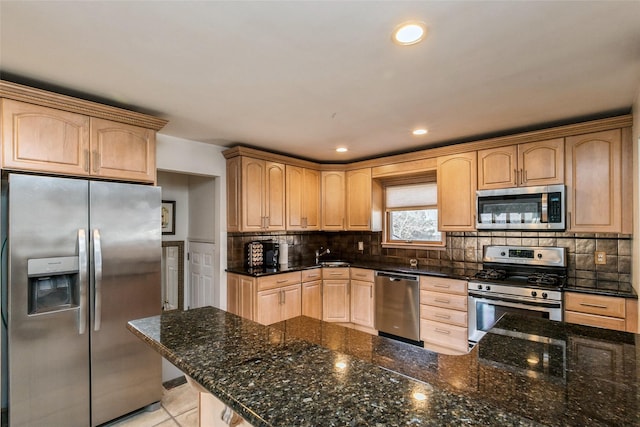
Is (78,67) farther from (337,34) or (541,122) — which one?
(541,122)

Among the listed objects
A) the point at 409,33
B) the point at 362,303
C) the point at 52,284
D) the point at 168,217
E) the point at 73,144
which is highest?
the point at 409,33

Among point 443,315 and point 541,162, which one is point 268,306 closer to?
point 443,315

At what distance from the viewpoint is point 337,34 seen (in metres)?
1.56

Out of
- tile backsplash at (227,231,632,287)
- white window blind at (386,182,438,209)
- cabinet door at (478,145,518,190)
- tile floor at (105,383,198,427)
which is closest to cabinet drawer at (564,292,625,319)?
tile backsplash at (227,231,632,287)

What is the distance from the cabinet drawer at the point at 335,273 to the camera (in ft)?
13.7

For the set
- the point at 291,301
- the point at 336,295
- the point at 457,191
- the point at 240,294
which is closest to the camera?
the point at 457,191

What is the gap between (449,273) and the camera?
3441mm

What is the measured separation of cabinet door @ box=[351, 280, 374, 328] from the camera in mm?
3996

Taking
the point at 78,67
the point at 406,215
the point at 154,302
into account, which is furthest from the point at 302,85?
the point at 406,215

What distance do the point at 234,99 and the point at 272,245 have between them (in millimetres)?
2086

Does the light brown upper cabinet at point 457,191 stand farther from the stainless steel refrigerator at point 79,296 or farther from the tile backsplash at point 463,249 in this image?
the stainless steel refrigerator at point 79,296

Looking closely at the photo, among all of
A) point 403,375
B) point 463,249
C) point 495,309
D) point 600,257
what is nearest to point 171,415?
point 403,375

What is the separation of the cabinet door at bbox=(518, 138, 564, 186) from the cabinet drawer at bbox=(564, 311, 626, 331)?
1.15m

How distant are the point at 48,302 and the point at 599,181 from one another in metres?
4.32
